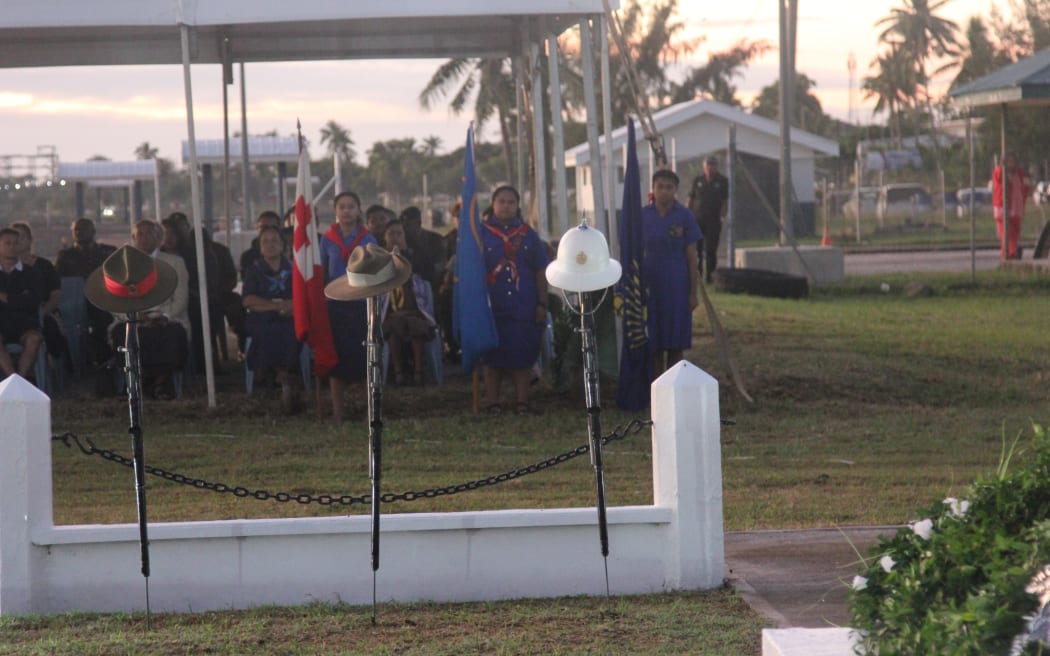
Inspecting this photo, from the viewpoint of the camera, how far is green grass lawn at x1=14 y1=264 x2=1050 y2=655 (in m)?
5.91

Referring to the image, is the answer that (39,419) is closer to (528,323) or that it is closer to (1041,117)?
(528,323)

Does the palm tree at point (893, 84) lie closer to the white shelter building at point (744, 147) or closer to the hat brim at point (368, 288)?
the white shelter building at point (744, 147)

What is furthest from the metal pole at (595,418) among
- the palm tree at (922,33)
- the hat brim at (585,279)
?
the palm tree at (922,33)

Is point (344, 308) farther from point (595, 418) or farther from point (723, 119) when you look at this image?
point (723, 119)

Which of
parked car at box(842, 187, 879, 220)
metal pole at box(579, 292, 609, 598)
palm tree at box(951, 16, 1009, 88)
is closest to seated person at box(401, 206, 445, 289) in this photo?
metal pole at box(579, 292, 609, 598)

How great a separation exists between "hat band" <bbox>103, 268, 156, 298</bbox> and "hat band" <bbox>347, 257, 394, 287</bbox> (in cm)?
83

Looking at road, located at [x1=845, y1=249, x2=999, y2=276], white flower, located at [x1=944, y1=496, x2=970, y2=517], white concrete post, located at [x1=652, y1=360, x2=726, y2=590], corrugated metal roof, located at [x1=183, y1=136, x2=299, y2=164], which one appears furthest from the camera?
corrugated metal roof, located at [x1=183, y1=136, x2=299, y2=164]

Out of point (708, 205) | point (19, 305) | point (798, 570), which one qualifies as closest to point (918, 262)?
point (708, 205)

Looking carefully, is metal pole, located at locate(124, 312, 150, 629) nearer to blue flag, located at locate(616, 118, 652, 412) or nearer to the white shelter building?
blue flag, located at locate(616, 118, 652, 412)

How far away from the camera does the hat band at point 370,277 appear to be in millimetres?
6277

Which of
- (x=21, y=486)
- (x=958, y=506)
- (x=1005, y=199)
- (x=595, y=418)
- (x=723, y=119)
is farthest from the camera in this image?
(x=723, y=119)

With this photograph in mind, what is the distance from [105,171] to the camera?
4100 cm

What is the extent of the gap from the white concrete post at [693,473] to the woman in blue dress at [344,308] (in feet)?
16.8

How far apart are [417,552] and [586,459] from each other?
380 cm
